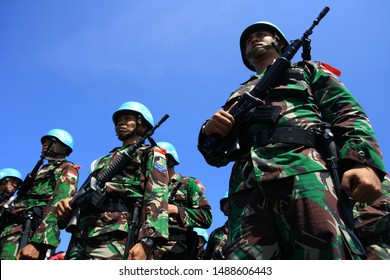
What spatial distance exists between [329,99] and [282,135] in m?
0.56

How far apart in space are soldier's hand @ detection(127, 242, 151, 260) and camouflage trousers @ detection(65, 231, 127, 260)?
10.4 inches

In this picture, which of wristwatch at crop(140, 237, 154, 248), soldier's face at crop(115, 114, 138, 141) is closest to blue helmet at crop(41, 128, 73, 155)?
soldier's face at crop(115, 114, 138, 141)

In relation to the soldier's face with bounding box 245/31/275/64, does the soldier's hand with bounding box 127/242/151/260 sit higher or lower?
lower

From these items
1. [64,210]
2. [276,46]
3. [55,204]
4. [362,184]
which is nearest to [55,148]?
[55,204]

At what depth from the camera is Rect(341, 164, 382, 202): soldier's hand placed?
214cm

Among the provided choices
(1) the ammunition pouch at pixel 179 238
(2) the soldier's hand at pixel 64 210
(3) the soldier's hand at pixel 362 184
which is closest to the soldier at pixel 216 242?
(1) the ammunition pouch at pixel 179 238

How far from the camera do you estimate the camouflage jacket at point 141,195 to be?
3869 mm

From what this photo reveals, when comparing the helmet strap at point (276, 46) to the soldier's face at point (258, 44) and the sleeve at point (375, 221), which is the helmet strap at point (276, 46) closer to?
the soldier's face at point (258, 44)

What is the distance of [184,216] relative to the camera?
5.94 metres

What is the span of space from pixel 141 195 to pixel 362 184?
269 centimetres

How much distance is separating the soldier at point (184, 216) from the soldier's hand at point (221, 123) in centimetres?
321

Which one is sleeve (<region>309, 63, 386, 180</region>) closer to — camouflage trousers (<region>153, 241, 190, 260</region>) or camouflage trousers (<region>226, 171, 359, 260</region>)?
camouflage trousers (<region>226, 171, 359, 260</region>)

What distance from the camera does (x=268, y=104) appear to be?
9.70 feet

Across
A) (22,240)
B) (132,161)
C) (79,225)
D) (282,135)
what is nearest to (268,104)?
(282,135)
